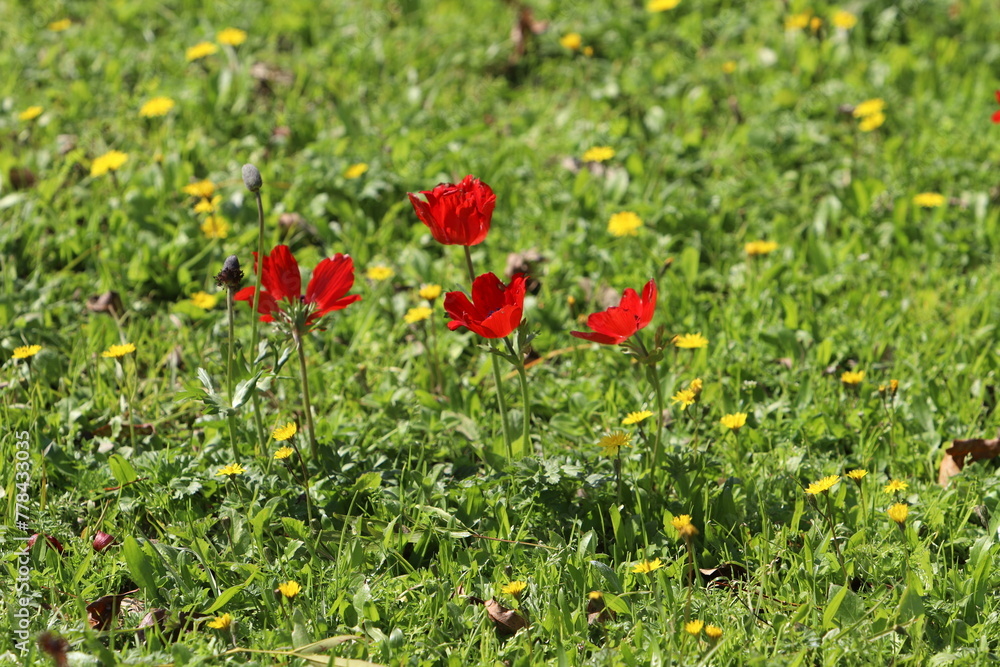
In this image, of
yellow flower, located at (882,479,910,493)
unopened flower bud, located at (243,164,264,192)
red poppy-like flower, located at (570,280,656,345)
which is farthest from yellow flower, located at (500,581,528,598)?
unopened flower bud, located at (243,164,264,192)

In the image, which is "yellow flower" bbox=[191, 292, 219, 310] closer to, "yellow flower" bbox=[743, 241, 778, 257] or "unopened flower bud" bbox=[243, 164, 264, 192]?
"unopened flower bud" bbox=[243, 164, 264, 192]

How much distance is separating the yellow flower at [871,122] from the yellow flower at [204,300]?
225cm

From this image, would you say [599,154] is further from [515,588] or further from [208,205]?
[515,588]

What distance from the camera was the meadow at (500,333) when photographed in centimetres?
184

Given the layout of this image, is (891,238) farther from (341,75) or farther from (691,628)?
(341,75)

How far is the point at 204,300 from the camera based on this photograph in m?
2.73

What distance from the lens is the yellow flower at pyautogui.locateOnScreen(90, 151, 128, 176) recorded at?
3.17 m

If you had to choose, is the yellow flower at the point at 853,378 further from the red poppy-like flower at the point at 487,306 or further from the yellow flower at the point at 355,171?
the yellow flower at the point at 355,171

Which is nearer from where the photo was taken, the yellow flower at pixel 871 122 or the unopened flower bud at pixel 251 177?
the unopened flower bud at pixel 251 177

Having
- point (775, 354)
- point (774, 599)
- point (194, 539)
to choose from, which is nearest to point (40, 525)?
point (194, 539)

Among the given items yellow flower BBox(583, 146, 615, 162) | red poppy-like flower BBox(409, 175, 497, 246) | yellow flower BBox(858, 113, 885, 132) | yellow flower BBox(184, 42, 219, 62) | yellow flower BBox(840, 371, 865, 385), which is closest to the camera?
red poppy-like flower BBox(409, 175, 497, 246)

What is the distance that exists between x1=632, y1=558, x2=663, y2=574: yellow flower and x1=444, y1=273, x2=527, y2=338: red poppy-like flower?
0.49m

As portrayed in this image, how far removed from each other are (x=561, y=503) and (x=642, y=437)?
241 millimetres

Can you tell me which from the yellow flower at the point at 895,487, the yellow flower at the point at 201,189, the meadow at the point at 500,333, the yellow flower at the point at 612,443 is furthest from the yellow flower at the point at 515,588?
the yellow flower at the point at 201,189
